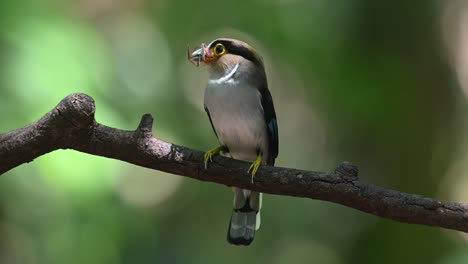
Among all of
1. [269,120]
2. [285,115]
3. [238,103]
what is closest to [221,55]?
[238,103]

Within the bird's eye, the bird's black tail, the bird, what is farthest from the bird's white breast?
the bird's black tail

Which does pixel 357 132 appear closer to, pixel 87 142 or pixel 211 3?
pixel 211 3

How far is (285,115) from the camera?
685 cm

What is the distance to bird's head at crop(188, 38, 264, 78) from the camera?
3.69 m

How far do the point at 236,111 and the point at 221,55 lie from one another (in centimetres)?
30

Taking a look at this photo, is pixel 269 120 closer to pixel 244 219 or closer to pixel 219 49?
pixel 219 49

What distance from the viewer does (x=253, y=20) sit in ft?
18.8

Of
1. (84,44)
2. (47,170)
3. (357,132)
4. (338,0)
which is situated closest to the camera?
(47,170)

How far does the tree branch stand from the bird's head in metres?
0.78

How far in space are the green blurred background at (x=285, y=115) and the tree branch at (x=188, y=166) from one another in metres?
1.23

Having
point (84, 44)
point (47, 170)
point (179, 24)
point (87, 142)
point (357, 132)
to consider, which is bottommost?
point (87, 142)

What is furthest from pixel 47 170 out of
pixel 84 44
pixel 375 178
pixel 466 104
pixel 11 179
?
pixel 466 104

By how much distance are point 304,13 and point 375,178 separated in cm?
147

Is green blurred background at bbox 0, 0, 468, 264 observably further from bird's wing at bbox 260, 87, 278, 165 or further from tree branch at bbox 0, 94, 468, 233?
tree branch at bbox 0, 94, 468, 233
